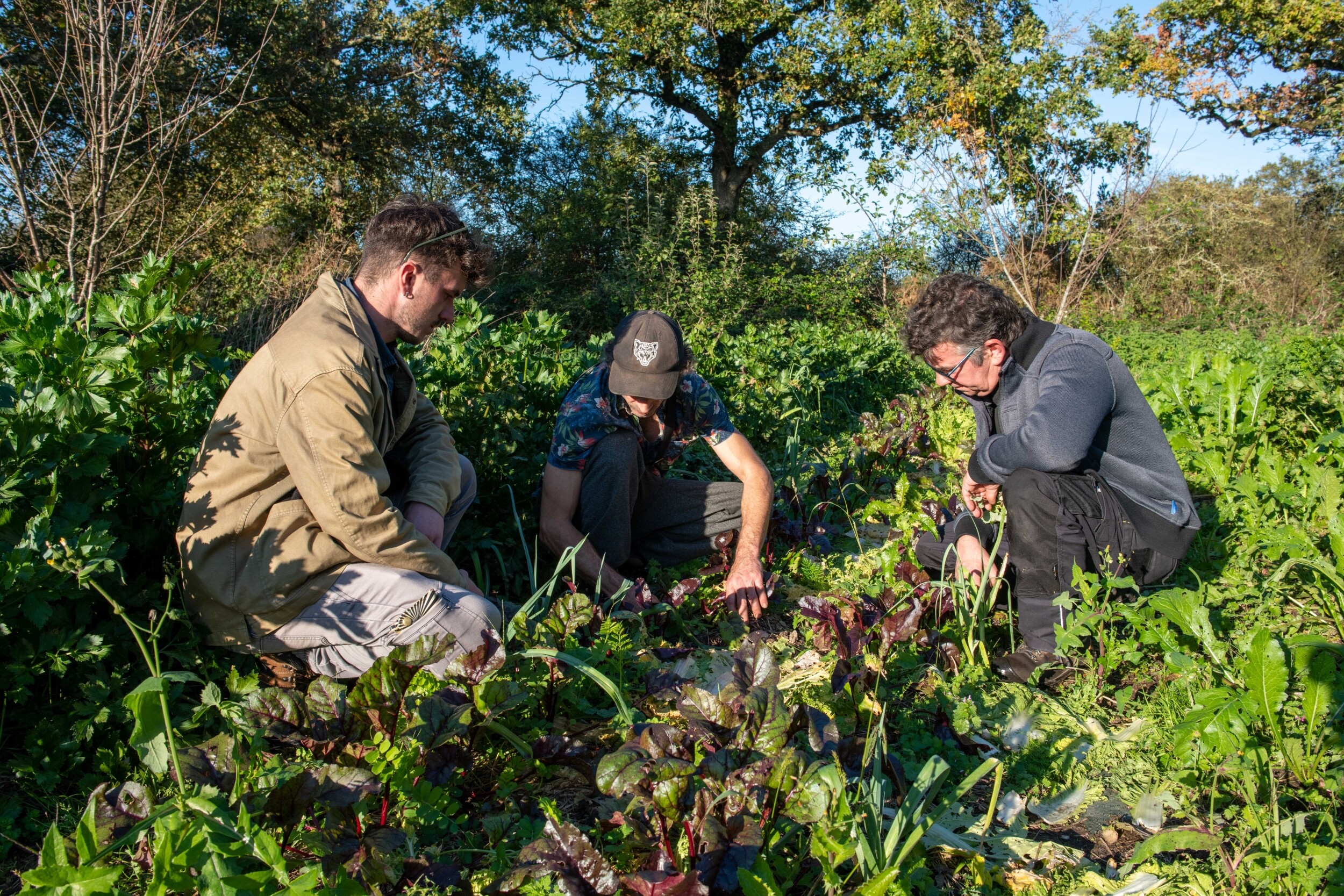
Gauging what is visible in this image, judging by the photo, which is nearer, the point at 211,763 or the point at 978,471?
the point at 211,763

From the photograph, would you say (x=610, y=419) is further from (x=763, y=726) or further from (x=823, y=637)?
(x=763, y=726)

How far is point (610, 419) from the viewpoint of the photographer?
329 centimetres

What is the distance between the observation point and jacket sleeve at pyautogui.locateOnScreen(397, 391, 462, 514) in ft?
9.12

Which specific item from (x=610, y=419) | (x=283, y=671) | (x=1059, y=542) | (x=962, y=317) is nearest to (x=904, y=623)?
(x=1059, y=542)

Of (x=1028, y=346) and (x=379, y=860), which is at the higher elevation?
(x=1028, y=346)

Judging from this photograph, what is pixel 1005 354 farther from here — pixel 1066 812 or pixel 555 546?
pixel 555 546

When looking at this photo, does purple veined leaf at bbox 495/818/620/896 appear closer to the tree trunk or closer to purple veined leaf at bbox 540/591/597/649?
purple veined leaf at bbox 540/591/597/649

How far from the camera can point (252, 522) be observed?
7.36ft

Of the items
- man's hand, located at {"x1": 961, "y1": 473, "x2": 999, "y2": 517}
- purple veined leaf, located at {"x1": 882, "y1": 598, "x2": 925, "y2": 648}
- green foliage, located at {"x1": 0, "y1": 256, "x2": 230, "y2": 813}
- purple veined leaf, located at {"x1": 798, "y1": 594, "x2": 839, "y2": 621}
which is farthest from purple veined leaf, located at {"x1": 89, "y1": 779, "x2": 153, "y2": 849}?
man's hand, located at {"x1": 961, "y1": 473, "x2": 999, "y2": 517}

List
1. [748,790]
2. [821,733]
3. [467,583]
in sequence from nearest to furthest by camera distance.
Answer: [748,790] < [821,733] < [467,583]

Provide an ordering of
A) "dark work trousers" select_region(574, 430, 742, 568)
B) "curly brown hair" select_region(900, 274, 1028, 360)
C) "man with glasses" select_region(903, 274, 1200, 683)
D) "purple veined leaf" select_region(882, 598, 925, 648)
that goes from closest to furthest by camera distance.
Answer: "purple veined leaf" select_region(882, 598, 925, 648) → "man with glasses" select_region(903, 274, 1200, 683) → "curly brown hair" select_region(900, 274, 1028, 360) → "dark work trousers" select_region(574, 430, 742, 568)

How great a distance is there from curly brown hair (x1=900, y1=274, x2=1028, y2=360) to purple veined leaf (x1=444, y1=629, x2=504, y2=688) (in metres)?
1.96

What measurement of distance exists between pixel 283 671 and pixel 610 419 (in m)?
1.47

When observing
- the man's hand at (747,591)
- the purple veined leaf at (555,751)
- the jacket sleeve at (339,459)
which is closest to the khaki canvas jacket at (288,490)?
the jacket sleeve at (339,459)
